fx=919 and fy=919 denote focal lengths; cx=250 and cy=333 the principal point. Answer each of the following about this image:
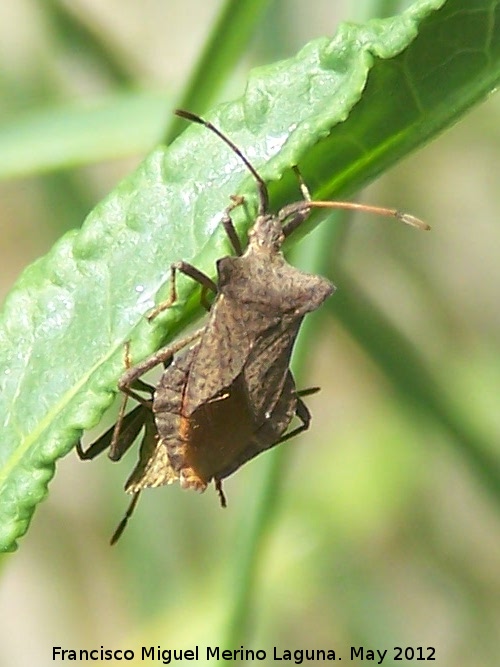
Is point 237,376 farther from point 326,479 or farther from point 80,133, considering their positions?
point 326,479

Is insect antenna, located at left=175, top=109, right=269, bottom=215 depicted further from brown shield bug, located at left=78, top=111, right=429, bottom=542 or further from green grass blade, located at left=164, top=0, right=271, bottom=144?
green grass blade, located at left=164, top=0, right=271, bottom=144

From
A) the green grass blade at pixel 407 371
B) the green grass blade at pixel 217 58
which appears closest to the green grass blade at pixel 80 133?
the green grass blade at pixel 217 58

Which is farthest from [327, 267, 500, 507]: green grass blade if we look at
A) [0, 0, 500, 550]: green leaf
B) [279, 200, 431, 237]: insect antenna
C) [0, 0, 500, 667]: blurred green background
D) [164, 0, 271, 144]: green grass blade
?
[0, 0, 500, 550]: green leaf

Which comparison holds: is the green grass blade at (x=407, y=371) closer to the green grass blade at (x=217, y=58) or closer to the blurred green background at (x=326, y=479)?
the blurred green background at (x=326, y=479)

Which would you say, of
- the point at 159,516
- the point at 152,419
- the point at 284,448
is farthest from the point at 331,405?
the point at 152,419

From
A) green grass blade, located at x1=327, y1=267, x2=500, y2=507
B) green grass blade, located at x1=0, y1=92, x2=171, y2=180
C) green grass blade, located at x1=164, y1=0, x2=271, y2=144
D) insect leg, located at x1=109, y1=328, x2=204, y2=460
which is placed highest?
green grass blade, located at x1=0, y1=92, x2=171, y2=180

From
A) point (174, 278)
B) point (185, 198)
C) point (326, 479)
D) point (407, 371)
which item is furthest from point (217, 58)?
point (326, 479)

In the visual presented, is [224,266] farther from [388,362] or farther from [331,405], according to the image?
[331,405]
